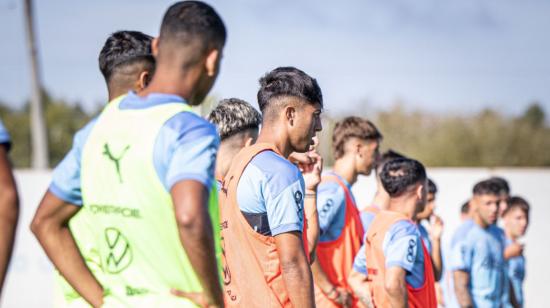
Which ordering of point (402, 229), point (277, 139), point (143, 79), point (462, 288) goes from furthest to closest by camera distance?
point (462, 288)
point (402, 229)
point (277, 139)
point (143, 79)

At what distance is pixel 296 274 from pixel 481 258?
4868mm

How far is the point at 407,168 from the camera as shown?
5.71m

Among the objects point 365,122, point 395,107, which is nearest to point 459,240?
point 365,122

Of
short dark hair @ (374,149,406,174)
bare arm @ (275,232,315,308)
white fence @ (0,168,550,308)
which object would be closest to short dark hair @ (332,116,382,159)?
short dark hair @ (374,149,406,174)

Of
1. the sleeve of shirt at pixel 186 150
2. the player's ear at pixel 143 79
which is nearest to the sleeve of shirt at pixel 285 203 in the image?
the player's ear at pixel 143 79

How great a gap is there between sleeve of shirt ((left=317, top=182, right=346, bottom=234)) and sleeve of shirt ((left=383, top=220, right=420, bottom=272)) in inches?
27.0

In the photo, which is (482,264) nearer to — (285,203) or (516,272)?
(516,272)

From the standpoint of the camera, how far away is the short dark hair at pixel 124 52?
12.1ft

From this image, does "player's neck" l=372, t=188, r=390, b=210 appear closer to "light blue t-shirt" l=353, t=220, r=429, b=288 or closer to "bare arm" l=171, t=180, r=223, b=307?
"light blue t-shirt" l=353, t=220, r=429, b=288

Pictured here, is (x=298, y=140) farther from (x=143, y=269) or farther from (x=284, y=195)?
(x=143, y=269)

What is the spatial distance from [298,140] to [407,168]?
1.39m

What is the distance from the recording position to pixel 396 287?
5.09 m

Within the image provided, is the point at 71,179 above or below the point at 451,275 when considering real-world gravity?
above

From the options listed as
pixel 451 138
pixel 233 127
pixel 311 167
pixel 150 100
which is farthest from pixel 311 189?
pixel 451 138
